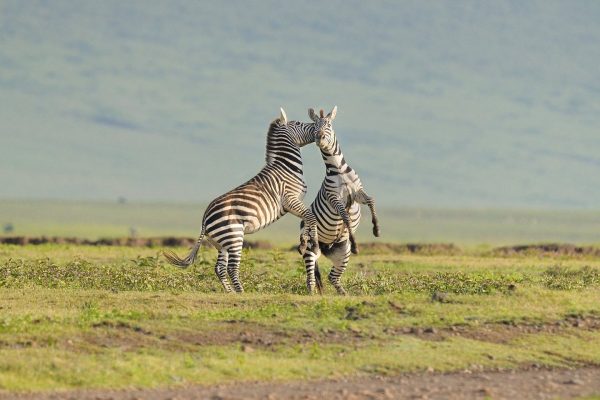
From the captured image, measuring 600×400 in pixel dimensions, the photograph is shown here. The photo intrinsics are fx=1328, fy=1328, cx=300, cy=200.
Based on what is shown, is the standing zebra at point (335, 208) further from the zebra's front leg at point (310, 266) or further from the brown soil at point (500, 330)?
the brown soil at point (500, 330)

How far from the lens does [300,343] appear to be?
1459cm

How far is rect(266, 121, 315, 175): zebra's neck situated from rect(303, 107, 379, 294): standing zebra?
36cm

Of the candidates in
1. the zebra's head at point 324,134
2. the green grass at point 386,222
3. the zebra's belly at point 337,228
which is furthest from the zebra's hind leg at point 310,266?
the green grass at point 386,222

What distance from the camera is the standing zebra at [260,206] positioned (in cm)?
2081

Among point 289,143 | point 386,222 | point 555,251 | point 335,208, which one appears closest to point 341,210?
point 335,208

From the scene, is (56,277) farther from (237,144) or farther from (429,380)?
(237,144)

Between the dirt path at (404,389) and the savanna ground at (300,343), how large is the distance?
2 centimetres

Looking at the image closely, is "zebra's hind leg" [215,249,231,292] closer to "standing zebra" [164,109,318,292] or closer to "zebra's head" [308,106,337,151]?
"standing zebra" [164,109,318,292]

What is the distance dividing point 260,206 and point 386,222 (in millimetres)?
89264

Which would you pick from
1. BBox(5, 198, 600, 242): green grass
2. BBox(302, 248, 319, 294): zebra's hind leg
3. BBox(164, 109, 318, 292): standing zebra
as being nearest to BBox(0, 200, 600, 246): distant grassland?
BBox(5, 198, 600, 242): green grass

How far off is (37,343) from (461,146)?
573 ft

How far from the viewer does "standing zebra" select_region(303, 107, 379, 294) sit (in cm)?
2089

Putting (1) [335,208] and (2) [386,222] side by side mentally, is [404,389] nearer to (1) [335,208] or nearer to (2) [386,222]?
(1) [335,208]

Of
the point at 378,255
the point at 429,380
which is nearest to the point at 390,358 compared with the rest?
the point at 429,380
